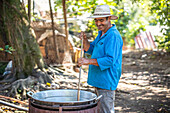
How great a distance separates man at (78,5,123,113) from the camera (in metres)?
2.94

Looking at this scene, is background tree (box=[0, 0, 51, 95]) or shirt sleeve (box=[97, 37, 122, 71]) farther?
background tree (box=[0, 0, 51, 95])

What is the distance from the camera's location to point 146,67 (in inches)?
504

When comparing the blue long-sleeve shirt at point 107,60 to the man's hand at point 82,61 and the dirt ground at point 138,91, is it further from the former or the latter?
the dirt ground at point 138,91

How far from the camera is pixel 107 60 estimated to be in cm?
291

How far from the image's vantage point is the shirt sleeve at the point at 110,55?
2.92 m

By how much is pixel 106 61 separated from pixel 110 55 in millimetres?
84

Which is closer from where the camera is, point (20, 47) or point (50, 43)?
point (20, 47)

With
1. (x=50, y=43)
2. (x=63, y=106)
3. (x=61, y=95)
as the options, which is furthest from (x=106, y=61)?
(x=50, y=43)

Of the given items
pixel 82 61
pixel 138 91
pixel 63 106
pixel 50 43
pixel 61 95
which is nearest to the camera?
pixel 63 106

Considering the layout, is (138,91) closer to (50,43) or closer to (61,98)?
(50,43)

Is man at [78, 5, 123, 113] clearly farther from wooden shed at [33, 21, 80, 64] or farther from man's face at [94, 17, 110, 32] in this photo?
wooden shed at [33, 21, 80, 64]

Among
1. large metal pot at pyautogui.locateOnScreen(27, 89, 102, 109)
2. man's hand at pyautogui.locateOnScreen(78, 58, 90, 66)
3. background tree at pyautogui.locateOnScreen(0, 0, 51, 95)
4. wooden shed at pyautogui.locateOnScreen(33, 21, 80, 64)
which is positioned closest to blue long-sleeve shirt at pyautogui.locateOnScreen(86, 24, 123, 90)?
man's hand at pyautogui.locateOnScreen(78, 58, 90, 66)

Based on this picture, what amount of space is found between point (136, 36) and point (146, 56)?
588cm

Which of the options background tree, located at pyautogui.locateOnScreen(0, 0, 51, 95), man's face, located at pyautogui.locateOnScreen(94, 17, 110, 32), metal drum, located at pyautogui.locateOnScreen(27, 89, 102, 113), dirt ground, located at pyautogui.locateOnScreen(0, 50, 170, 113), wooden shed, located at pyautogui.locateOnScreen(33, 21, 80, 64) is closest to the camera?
metal drum, located at pyautogui.locateOnScreen(27, 89, 102, 113)
